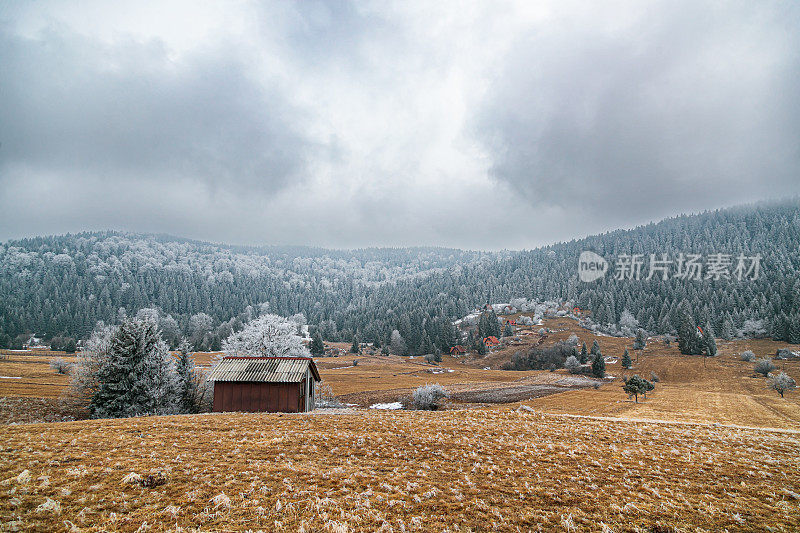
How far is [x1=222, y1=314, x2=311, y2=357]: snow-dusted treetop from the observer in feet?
186

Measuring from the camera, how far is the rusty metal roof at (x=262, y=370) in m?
37.0

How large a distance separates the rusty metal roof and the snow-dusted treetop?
17398 mm

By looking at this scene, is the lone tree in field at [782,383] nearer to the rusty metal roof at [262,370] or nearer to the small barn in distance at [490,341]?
the rusty metal roof at [262,370]

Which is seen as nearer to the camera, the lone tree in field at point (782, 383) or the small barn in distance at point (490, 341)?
the lone tree in field at point (782, 383)

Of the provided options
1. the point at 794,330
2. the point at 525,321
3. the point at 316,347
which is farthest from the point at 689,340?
the point at 316,347

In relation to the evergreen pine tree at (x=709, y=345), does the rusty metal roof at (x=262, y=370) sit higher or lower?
higher

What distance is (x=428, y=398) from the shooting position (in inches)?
2192

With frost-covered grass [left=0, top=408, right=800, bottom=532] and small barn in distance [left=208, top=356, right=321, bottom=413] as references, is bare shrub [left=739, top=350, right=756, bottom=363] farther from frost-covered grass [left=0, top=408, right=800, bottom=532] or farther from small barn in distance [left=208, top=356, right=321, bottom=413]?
small barn in distance [left=208, top=356, right=321, bottom=413]

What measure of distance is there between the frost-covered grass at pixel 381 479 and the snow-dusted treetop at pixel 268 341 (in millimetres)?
32389

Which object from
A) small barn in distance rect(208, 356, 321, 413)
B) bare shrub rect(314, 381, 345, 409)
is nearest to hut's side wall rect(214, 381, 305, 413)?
small barn in distance rect(208, 356, 321, 413)

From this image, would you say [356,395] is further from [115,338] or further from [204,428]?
[204,428]

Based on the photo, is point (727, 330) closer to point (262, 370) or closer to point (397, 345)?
point (397, 345)

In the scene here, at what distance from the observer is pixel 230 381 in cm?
3694

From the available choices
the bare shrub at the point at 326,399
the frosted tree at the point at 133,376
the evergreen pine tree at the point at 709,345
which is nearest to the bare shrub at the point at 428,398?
the bare shrub at the point at 326,399
